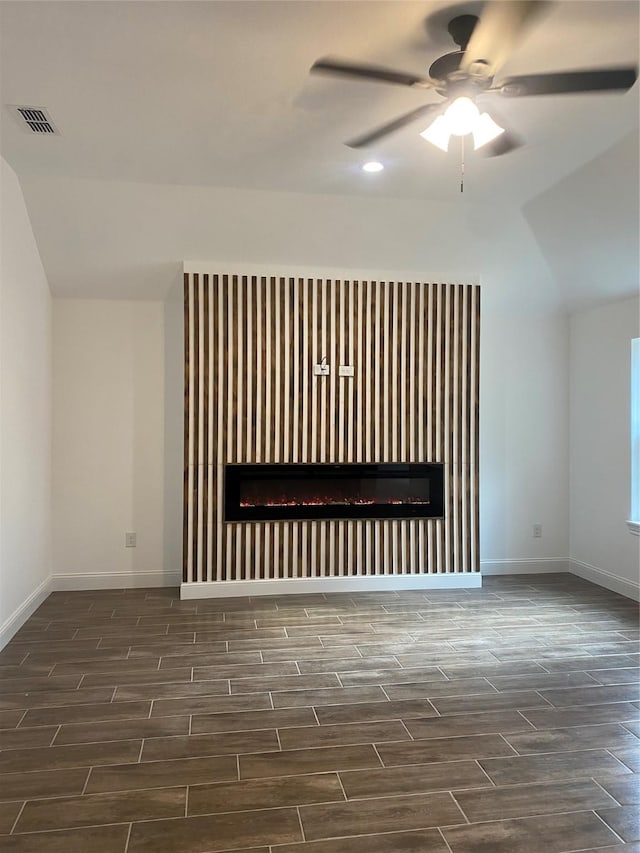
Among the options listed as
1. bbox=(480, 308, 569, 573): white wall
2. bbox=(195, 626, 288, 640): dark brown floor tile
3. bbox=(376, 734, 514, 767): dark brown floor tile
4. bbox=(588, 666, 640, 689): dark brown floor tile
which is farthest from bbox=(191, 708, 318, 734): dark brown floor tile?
bbox=(480, 308, 569, 573): white wall

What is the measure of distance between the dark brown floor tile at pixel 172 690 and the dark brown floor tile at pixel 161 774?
25.2 inches

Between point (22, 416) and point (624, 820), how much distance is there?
402 cm

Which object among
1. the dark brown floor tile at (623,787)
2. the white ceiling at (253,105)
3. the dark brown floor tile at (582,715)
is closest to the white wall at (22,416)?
the white ceiling at (253,105)

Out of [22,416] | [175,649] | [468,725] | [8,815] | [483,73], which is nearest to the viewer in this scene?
[8,815]

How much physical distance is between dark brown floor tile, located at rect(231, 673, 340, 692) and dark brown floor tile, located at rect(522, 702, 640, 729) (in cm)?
101

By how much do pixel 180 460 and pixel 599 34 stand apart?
13.5ft

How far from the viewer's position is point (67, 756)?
272 centimetres

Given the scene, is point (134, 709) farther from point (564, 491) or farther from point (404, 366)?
point (564, 491)

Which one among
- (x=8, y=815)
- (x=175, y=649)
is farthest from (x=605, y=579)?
(x=8, y=815)

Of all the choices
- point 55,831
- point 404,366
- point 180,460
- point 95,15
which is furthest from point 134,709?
point 404,366

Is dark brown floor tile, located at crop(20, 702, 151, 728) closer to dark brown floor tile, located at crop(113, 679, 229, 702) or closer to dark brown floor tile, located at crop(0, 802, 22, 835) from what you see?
dark brown floor tile, located at crop(113, 679, 229, 702)

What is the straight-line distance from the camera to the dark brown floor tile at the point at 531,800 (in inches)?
93.2

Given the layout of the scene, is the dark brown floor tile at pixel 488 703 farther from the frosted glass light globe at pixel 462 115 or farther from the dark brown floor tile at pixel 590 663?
A: the frosted glass light globe at pixel 462 115

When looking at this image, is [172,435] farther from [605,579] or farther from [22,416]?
[605,579]
